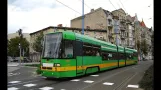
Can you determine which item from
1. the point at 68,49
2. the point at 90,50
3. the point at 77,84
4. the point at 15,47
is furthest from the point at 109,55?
the point at 15,47

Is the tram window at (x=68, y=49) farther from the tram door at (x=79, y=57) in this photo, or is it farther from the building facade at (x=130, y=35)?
the building facade at (x=130, y=35)

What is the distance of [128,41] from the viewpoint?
265 ft

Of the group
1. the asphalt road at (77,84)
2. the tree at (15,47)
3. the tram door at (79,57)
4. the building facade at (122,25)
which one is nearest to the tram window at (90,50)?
the tram door at (79,57)

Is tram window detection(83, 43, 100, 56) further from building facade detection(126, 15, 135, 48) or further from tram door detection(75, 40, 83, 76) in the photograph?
building facade detection(126, 15, 135, 48)

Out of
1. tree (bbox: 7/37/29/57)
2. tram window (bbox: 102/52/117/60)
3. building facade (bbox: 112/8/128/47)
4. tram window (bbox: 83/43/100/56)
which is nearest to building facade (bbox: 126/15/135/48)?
building facade (bbox: 112/8/128/47)

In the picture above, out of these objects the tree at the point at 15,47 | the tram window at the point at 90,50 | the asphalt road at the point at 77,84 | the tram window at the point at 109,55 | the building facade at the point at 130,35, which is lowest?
the asphalt road at the point at 77,84

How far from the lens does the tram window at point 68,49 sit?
13.0m

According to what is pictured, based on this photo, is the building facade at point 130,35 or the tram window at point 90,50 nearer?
the tram window at point 90,50

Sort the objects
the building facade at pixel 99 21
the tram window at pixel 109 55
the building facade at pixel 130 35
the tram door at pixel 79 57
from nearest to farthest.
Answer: the tram door at pixel 79 57
the tram window at pixel 109 55
the building facade at pixel 99 21
the building facade at pixel 130 35

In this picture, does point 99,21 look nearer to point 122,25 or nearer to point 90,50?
point 122,25

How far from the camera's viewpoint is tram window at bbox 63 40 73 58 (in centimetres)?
1302

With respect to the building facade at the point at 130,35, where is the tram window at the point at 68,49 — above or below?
below
